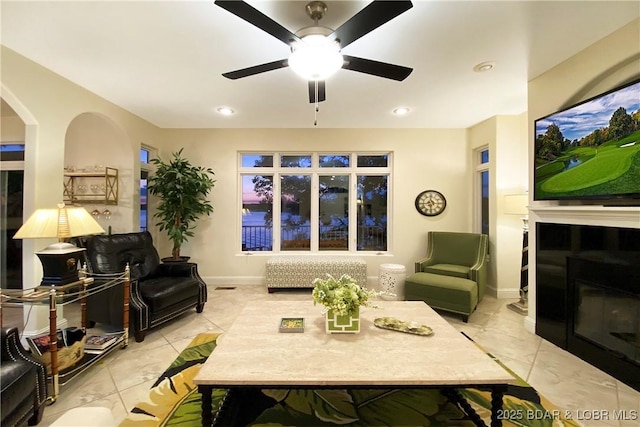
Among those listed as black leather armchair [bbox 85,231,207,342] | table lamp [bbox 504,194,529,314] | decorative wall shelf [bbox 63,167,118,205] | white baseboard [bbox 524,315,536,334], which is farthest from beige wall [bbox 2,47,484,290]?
white baseboard [bbox 524,315,536,334]

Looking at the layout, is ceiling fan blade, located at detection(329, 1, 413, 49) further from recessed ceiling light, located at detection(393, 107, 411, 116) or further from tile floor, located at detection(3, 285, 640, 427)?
tile floor, located at detection(3, 285, 640, 427)

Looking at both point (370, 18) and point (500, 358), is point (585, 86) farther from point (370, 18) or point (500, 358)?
point (500, 358)

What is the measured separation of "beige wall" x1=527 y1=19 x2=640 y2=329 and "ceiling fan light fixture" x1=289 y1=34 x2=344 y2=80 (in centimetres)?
232

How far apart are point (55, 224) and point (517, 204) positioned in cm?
478

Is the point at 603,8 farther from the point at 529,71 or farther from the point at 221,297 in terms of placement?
the point at 221,297

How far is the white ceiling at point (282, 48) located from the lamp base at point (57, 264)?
1.76 m

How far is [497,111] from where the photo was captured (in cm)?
395

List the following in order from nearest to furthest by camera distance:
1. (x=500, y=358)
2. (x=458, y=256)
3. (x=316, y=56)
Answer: (x=316, y=56) < (x=500, y=358) < (x=458, y=256)

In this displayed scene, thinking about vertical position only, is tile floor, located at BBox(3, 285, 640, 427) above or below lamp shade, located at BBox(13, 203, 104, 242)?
below

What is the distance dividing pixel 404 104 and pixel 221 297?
3.82 m

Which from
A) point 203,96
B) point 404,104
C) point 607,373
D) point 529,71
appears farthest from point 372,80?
point 607,373

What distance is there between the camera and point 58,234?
2182mm

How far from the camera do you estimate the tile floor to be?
1.89 metres

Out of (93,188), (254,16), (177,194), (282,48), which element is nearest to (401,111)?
(282,48)
